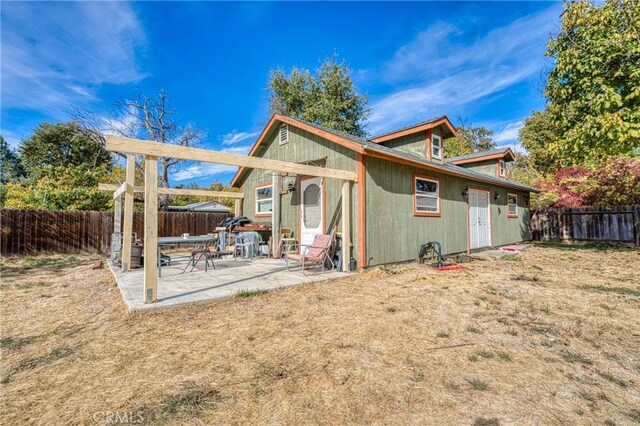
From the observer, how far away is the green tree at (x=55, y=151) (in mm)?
21312

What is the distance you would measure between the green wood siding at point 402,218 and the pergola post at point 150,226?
4.28 metres

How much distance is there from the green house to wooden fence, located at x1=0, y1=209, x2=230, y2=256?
204 inches

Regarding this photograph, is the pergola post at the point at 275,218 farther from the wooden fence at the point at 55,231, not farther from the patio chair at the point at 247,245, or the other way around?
the wooden fence at the point at 55,231

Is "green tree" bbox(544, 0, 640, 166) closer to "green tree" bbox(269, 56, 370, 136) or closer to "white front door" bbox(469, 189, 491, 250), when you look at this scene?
"white front door" bbox(469, 189, 491, 250)

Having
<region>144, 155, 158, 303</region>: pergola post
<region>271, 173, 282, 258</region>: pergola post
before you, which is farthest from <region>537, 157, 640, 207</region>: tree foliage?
<region>144, 155, 158, 303</region>: pergola post

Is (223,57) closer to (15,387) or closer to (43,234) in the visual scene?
(43,234)

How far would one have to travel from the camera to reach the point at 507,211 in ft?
41.8

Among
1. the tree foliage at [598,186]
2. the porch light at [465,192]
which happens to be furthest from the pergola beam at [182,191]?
the tree foliage at [598,186]

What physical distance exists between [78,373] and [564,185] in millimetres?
19943

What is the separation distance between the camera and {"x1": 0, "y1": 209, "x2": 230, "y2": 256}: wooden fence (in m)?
9.43

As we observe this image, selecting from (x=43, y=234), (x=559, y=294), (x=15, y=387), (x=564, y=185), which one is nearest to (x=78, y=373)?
(x=15, y=387)

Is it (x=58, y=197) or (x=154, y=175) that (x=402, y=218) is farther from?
(x=58, y=197)

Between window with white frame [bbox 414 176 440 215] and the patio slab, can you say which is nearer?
the patio slab

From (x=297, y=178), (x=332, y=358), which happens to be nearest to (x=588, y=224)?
(x=297, y=178)
